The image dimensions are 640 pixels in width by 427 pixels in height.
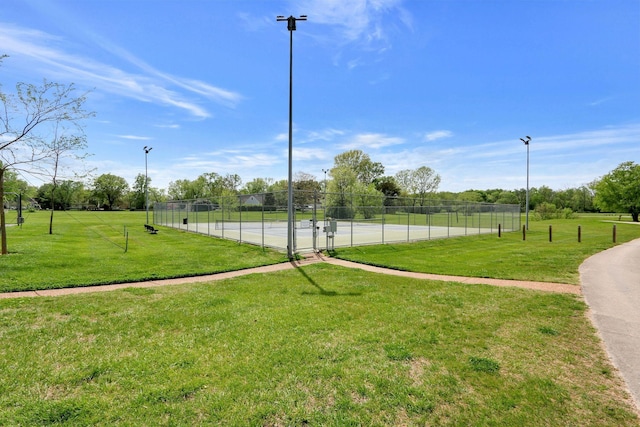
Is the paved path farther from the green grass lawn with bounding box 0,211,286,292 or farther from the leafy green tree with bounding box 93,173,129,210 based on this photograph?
the leafy green tree with bounding box 93,173,129,210

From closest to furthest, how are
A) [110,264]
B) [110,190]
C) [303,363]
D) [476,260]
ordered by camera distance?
[303,363] < [110,264] < [476,260] < [110,190]

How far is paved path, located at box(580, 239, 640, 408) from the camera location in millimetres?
4518

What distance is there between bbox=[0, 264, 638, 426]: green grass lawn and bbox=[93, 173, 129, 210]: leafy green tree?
359ft

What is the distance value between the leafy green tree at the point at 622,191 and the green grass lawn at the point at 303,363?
2286 inches

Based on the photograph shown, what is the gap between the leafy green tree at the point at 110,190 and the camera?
10019 centimetres

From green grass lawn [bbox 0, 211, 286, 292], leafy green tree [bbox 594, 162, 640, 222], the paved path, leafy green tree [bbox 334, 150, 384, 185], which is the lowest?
the paved path

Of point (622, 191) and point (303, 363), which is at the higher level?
point (622, 191)

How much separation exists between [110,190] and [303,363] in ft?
383

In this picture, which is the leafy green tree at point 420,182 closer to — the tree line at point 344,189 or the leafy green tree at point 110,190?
the tree line at point 344,189

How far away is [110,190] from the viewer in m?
102

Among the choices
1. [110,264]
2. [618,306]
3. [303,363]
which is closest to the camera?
[303,363]

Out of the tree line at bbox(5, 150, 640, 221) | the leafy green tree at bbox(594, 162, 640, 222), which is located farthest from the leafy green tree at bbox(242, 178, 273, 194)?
the leafy green tree at bbox(594, 162, 640, 222)

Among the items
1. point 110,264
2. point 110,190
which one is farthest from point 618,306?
point 110,190

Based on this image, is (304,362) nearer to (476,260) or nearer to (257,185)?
(476,260)
